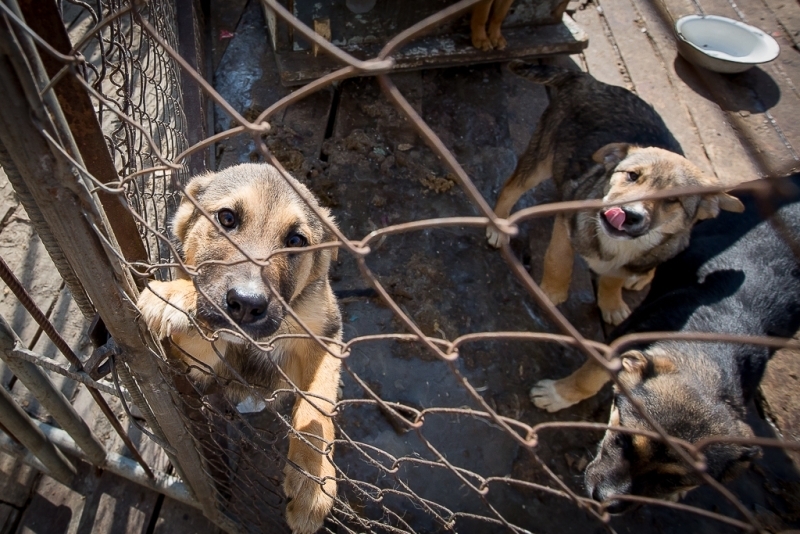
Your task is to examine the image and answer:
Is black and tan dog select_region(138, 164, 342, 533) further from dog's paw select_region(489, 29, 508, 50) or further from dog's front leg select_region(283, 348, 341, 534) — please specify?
dog's paw select_region(489, 29, 508, 50)

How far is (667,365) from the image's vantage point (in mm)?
2570

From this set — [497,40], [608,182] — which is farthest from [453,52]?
[608,182]

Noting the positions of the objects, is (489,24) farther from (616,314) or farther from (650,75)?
(616,314)

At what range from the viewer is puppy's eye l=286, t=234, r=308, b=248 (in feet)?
8.13

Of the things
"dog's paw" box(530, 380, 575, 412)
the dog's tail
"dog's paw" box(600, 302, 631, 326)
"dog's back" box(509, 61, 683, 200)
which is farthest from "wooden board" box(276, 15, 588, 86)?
"dog's paw" box(530, 380, 575, 412)

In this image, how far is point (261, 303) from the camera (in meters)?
1.92

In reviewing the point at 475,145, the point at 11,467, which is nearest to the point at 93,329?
the point at 11,467

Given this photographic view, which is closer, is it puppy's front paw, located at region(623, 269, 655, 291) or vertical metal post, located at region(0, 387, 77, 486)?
vertical metal post, located at region(0, 387, 77, 486)

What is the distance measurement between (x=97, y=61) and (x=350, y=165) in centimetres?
247

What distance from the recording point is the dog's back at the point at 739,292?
2910 mm

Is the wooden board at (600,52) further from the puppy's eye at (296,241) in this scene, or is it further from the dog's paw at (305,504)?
the dog's paw at (305,504)

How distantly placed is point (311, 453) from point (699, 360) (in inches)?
76.0

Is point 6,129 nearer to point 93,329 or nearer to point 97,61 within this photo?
point 93,329

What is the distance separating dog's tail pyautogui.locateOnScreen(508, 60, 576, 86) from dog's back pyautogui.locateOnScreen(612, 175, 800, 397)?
162cm
